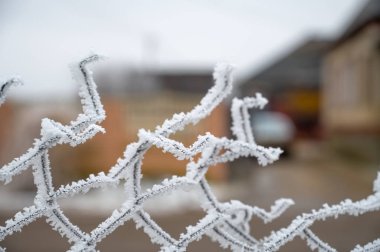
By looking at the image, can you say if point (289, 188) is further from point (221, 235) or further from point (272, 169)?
point (221, 235)

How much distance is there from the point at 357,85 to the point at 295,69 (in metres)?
13.9

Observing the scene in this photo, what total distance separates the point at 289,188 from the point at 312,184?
739 mm

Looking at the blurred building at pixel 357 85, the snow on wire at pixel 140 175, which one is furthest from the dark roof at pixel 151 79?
the snow on wire at pixel 140 175

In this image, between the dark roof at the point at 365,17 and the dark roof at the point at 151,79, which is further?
the dark roof at the point at 151,79

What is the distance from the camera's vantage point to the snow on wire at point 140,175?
1118 mm

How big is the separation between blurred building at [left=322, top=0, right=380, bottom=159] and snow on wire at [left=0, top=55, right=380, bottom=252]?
11.4 m

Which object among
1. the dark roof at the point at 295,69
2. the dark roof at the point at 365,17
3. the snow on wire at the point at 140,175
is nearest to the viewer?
the snow on wire at the point at 140,175

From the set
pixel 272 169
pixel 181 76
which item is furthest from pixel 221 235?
pixel 181 76

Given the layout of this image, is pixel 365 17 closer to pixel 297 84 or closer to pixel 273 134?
pixel 273 134

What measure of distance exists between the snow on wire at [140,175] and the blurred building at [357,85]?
37.4ft

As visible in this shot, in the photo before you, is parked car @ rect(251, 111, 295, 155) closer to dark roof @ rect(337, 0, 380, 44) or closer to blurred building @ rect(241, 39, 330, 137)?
dark roof @ rect(337, 0, 380, 44)

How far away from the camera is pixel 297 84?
85.7ft

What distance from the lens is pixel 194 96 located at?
12.2 meters

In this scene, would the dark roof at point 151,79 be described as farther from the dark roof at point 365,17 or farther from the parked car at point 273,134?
the dark roof at point 365,17
